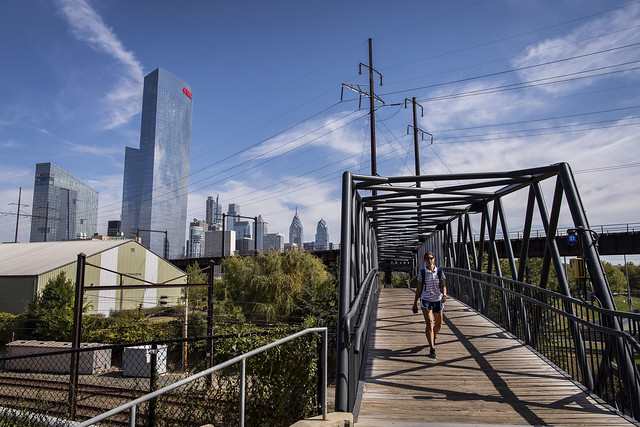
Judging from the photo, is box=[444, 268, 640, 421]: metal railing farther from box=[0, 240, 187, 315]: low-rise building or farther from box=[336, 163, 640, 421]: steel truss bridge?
box=[0, 240, 187, 315]: low-rise building

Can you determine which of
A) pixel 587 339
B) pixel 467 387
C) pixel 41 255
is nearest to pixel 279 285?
pixel 41 255

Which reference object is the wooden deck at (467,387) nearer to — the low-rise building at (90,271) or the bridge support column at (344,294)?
the bridge support column at (344,294)

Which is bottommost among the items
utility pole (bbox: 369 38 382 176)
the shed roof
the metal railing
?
the metal railing

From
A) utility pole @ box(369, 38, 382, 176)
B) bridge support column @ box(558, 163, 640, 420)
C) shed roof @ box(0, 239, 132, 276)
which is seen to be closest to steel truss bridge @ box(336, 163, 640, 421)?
bridge support column @ box(558, 163, 640, 420)

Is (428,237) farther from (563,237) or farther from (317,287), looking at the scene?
(563,237)

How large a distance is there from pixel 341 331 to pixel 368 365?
1927 millimetres

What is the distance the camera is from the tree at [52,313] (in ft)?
88.1

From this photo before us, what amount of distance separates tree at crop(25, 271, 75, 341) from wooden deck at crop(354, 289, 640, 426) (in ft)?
82.8

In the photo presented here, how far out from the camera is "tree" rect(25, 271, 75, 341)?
26.9 m

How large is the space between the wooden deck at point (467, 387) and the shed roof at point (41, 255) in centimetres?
3499

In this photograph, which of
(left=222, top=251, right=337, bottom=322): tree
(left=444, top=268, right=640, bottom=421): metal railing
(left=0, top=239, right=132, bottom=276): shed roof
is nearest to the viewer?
(left=444, top=268, right=640, bottom=421): metal railing

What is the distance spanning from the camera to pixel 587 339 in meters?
6.33

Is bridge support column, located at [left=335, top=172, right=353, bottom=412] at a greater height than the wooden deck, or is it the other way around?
bridge support column, located at [left=335, top=172, right=353, bottom=412]

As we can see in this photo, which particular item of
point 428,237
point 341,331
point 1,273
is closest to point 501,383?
point 341,331
